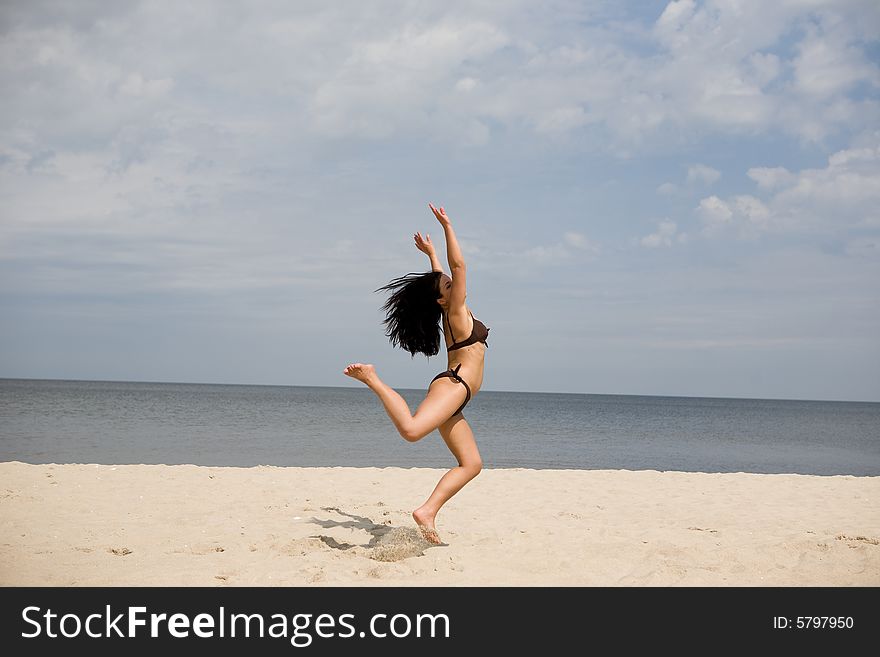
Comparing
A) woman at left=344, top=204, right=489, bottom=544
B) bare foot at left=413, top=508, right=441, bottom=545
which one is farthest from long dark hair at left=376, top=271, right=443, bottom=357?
bare foot at left=413, top=508, right=441, bottom=545

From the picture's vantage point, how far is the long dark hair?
5.55m

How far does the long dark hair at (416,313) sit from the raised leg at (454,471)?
58 centimetres

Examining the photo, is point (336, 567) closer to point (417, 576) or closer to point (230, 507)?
point (417, 576)

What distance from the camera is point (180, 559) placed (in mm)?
5258

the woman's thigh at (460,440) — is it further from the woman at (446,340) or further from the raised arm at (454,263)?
the raised arm at (454,263)

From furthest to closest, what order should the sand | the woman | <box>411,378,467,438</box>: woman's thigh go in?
1. the woman
2. <box>411,378,467,438</box>: woman's thigh
3. the sand

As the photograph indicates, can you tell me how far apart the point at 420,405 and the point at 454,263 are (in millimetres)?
981

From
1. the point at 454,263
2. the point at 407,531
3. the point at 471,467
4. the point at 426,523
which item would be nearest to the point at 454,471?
the point at 471,467

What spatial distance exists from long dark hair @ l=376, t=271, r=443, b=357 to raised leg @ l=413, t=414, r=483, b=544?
58 centimetres

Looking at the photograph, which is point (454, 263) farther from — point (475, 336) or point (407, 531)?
point (407, 531)

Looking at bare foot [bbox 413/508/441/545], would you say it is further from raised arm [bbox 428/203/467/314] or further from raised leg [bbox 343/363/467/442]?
raised arm [bbox 428/203/467/314]

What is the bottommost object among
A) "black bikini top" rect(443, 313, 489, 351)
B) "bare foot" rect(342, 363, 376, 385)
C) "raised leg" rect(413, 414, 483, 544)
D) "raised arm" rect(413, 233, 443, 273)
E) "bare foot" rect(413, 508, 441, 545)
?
"bare foot" rect(413, 508, 441, 545)
